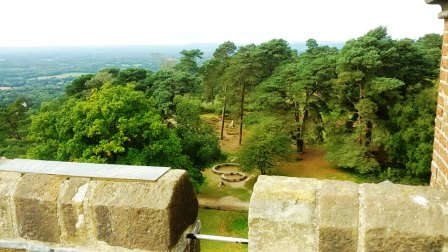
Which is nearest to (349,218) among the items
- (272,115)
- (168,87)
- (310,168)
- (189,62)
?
(310,168)

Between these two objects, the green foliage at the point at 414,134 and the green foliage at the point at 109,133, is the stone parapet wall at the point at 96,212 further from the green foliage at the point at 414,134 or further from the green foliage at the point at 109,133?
the green foliage at the point at 414,134

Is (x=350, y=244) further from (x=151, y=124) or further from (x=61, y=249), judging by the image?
(x=151, y=124)

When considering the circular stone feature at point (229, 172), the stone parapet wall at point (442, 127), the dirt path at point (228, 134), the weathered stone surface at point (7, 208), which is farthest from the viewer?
the dirt path at point (228, 134)

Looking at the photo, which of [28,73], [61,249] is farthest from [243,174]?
[28,73]

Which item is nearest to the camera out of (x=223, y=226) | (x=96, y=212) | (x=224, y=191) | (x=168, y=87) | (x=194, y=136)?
(x=96, y=212)

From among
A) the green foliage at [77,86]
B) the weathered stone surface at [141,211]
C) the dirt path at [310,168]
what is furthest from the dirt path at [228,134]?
the weathered stone surface at [141,211]

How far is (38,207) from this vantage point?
2.38 meters

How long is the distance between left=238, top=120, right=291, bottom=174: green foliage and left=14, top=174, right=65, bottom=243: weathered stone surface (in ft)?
79.3

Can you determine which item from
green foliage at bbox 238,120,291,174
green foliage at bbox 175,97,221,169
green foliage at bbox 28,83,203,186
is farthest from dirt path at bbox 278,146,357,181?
green foliage at bbox 28,83,203,186

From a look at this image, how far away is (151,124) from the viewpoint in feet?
68.0

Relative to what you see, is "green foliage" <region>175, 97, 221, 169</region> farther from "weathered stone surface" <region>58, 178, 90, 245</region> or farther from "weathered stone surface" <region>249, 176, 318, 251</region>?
"weathered stone surface" <region>249, 176, 318, 251</region>

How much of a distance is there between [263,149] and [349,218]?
2467 centimetres

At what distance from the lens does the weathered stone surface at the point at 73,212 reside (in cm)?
232

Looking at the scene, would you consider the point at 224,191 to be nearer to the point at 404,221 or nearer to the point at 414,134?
the point at 414,134
